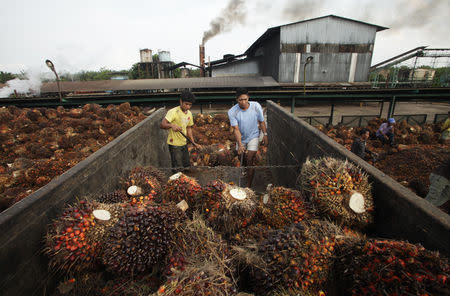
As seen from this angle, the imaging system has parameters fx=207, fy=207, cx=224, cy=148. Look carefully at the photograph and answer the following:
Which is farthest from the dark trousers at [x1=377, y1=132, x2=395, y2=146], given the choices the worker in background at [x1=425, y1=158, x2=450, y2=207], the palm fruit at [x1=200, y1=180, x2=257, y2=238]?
the palm fruit at [x1=200, y1=180, x2=257, y2=238]

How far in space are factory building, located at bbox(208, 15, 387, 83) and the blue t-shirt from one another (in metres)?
17.3

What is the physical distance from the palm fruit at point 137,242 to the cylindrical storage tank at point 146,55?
1467 inches

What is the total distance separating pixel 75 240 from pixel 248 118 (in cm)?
369

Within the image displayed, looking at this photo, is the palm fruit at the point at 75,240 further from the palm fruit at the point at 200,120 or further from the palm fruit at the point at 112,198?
the palm fruit at the point at 200,120

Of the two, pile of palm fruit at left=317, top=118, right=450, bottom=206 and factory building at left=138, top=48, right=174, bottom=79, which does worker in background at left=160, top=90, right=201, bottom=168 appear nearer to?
pile of palm fruit at left=317, top=118, right=450, bottom=206

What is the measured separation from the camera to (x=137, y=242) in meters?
1.55

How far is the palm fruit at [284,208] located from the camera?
2000 millimetres

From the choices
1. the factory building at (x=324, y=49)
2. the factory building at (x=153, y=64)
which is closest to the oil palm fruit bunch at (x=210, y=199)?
the factory building at (x=324, y=49)

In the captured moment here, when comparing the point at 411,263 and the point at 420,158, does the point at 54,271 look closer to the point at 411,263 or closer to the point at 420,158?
the point at 411,263

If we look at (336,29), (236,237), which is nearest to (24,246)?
(236,237)

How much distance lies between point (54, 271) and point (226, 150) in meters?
4.80

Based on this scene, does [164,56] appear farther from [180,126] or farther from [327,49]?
[180,126]

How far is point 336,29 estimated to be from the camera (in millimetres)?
19328

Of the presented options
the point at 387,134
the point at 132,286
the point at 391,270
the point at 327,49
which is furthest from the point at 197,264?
the point at 327,49
